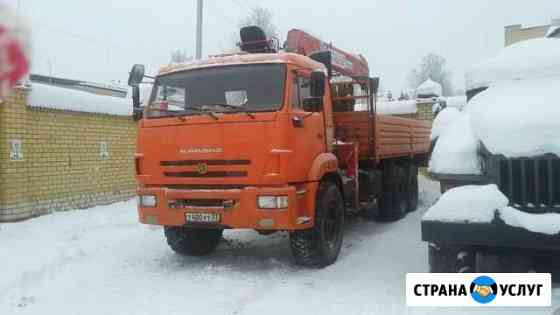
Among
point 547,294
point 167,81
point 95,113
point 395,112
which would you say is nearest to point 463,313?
point 547,294

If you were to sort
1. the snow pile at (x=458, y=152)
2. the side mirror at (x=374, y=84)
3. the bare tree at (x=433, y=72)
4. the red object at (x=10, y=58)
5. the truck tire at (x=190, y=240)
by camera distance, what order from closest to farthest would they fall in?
the red object at (x=10, y=58) < the snow pile at (x=458, y=152) < the truck tire at (x=190, y=240) < the side mirror at (x=374, y=84) < the bare tree at (x=433, y=72)

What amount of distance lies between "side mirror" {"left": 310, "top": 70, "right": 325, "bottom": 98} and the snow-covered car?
155 cm

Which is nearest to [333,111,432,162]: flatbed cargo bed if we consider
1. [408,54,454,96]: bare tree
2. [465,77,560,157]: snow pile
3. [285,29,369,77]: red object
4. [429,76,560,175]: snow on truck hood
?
[285,29,369,77]: red object

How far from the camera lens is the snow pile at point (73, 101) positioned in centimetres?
804

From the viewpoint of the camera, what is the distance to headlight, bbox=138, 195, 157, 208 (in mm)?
5449

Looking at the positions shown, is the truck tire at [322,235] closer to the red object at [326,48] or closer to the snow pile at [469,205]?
the snow pile at [469,205]

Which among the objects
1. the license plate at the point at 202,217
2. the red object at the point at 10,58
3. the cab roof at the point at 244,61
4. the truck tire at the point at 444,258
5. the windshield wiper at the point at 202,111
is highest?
the cab roof at the point at 244,61

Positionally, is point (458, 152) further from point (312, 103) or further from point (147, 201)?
point (147, 201)

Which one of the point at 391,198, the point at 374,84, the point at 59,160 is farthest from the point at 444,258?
the point at 59,160

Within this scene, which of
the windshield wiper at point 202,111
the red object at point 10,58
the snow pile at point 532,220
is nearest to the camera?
the red object at point 10,58

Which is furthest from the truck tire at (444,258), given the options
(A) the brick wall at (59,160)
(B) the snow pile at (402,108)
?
(B) the snow pile at (402,108)

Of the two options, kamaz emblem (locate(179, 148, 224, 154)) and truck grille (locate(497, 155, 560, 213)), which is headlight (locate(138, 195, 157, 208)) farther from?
truck grille (locate(497, 155, 560, 213))

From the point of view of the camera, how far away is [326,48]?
7.43 m

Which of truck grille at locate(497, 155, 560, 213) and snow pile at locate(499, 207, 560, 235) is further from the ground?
truck grille at locate(497, 155, 560, 213)
